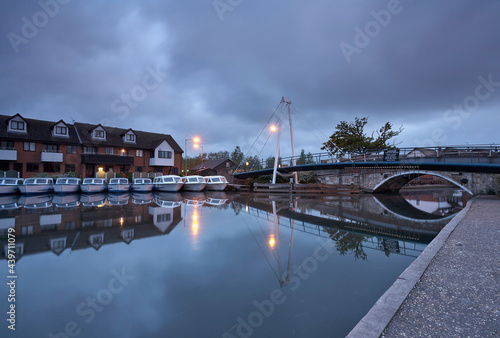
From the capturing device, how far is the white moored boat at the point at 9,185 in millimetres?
26656

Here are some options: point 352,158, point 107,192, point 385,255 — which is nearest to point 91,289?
point 385,255

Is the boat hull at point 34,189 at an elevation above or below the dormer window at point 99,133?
below

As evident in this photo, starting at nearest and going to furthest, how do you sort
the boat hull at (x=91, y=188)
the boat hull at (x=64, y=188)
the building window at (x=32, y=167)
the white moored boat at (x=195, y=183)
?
the boat hull at (x=64, y=188)
the boat hull at (x=91, y=188)
the white moored boat at (x=195, y=183)
the building window at (x=32, y=167)

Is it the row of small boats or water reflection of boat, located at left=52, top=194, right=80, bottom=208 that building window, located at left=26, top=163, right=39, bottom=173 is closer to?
the row of small boats

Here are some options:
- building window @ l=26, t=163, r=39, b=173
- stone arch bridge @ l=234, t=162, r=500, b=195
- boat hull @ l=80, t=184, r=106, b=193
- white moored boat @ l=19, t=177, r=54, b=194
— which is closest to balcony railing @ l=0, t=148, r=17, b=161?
building window @ l=26, t=163, r=39, b=173

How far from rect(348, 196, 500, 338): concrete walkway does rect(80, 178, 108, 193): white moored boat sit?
102ft

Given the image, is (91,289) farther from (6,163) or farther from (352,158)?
(6,163)

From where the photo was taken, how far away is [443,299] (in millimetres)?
4285

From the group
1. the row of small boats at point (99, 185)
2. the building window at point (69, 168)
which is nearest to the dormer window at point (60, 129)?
the building window at point (69, 168)

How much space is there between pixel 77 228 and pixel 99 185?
20.3 meters

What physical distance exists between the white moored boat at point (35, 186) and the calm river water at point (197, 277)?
17.1m

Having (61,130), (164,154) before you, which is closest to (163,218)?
(61,130)

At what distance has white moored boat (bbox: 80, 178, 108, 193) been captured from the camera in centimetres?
2930

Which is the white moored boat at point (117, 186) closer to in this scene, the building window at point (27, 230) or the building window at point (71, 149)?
the building window at point (71, 149)
